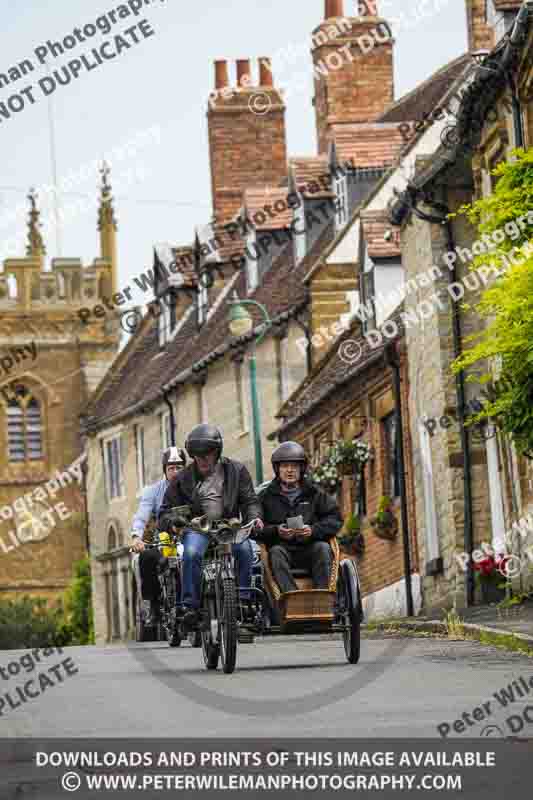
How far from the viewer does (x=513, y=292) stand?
17.2 meters

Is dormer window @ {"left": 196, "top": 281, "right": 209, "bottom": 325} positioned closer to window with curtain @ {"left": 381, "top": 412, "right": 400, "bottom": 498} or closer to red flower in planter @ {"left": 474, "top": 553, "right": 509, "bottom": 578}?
window with curtain @ {"left": 381, "top": 412, "right": 400, "bottom": 498}

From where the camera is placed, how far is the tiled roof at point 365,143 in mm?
38812

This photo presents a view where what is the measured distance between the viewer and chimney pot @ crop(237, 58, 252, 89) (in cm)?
5219

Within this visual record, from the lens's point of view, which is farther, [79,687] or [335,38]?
[335,38]

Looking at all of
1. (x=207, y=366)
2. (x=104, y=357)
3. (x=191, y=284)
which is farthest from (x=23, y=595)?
(x=207, y=366)

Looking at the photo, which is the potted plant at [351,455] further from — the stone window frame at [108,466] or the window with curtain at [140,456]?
the stone window frame at [108,466]

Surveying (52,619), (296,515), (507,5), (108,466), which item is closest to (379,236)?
(507,5)

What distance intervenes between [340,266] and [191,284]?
1561 centimetres

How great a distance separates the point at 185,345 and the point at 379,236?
19493 millimetres

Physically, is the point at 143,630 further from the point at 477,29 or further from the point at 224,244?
the point at 224,244

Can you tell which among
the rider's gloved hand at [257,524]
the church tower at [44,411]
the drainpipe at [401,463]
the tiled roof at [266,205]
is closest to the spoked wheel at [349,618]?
the rider's gloved hand at [257,524]
